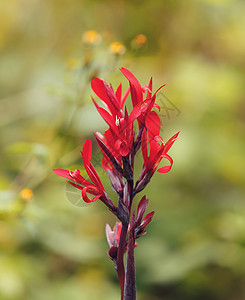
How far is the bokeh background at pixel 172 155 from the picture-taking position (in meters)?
2.05

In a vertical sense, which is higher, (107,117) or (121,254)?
(107,117)

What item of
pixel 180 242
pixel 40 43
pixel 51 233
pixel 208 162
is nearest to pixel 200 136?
pixel 208 162

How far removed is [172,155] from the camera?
2160mm

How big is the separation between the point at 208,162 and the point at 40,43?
49.6 inches

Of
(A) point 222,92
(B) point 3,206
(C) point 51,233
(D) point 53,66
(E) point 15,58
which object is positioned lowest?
(B) point 3,206

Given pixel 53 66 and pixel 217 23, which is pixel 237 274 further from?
pixel 53 66

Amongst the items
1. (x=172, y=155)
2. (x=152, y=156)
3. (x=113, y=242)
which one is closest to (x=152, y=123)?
(x=152, y=156)

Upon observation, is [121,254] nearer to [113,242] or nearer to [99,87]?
[113,242]

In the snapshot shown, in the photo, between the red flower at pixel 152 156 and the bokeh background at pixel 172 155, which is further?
the bokeh background at pixel 172 155

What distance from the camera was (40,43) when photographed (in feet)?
9.16

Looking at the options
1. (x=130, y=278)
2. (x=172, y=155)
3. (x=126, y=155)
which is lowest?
(x=130, y=278)

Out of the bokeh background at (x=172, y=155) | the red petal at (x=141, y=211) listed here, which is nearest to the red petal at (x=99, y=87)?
the red petal at (x=141, y=211)

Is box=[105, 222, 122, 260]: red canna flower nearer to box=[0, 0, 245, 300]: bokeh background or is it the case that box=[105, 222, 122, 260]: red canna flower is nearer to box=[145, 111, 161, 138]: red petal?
box=[145, 111, 161, 138]: red petal

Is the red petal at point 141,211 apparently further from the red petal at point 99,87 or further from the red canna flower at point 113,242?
the red petal at point 99,87
